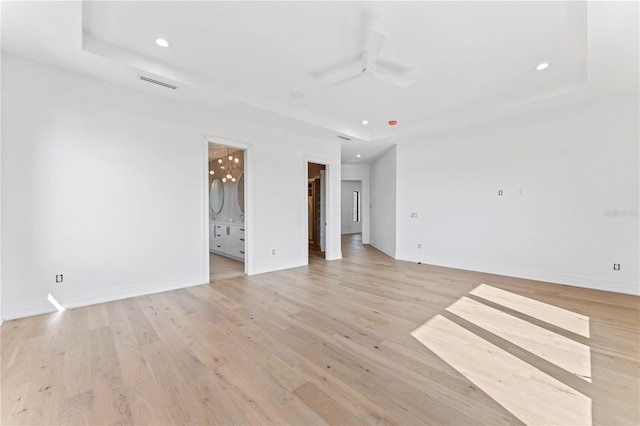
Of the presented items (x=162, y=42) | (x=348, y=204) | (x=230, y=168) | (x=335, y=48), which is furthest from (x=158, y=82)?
(x=348, y=204)

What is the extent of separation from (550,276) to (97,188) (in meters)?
7.01

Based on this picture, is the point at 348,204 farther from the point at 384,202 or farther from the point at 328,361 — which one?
the point at 328,361

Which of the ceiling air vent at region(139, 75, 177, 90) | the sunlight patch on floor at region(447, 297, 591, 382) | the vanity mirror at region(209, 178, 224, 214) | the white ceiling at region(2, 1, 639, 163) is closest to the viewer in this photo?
the sunlight patch on floor at region(447, 297, 591, 382)

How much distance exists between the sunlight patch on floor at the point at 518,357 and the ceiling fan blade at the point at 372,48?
288cm

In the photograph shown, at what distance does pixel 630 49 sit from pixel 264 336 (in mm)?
4809

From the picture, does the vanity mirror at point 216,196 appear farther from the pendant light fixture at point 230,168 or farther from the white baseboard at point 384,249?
the white baseboard at point 384,249

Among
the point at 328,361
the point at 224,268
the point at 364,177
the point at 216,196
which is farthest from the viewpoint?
the point at 364,177

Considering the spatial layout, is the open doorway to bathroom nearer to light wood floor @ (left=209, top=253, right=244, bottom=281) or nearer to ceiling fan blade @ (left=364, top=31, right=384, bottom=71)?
light wood floor @ (left=209, top=253, right=244, bottom=281)

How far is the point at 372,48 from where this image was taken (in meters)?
2.63

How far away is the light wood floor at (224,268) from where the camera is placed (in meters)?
4.77

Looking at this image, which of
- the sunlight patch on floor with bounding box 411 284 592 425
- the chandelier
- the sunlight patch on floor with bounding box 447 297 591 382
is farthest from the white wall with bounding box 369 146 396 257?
the chandelier

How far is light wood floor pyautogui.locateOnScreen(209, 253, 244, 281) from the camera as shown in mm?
4766

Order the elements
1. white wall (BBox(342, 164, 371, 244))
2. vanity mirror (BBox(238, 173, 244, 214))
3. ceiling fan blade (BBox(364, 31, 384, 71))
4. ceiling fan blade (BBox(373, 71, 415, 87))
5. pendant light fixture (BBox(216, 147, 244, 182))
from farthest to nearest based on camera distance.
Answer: white wall (BBox(342, 164, 371, 244)) < pendant light fixture (BBox(216, 147, 244, 182)) < vanity mirror (BBox(238, 173, 244, 214)) < ceiling fan blade (BBox(373, 71, 415, 87)) < ceiling fan blade (BBox(364, 31, 384, 71))

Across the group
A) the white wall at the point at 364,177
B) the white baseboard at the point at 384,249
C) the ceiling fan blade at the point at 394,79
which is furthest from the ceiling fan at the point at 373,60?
the white wall at the point at 364,177
